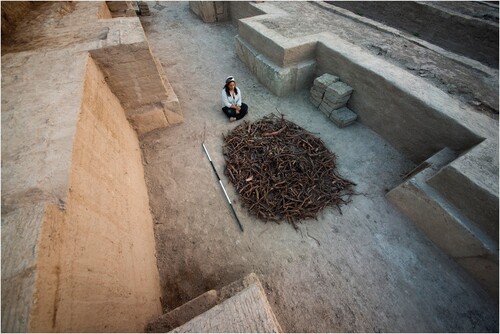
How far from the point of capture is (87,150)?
2.63m

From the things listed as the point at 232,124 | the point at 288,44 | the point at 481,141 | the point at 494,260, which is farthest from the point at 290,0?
the point at 494,260

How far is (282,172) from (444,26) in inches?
318

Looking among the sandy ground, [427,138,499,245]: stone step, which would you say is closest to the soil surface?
[427,138,499,245]: stone step

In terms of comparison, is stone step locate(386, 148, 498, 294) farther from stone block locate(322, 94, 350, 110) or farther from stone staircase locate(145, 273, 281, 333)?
stone staircase locate(145, 273, 281, 333)

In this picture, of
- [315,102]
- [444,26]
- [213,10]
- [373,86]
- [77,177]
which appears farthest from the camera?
[213,10]

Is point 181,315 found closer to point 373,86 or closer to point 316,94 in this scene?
point 373,86

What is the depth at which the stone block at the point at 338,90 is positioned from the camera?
475 centimetres

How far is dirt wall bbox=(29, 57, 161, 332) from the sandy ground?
1.66ft

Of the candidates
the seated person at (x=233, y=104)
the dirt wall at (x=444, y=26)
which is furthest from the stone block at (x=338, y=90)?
the dirt wall at (x=444, y=26)

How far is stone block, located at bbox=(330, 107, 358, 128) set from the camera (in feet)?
16.0

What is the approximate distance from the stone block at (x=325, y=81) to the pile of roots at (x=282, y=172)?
101 cm

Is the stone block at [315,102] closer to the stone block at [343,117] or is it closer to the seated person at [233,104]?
the stone block at [343,117]

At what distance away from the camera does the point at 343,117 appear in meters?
4.90

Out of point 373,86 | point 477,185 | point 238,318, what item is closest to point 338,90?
point 373,86
